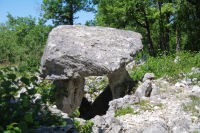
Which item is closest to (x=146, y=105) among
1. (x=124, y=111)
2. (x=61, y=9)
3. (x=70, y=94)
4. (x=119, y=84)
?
(x=124, y=111)

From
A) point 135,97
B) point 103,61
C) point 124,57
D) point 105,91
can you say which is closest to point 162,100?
point 135,97

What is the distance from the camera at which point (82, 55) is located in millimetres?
6234

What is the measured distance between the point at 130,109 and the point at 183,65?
4870 mm

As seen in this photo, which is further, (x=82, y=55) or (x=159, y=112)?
(x=82, y=55)

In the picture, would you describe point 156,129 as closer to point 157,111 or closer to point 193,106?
point 157,111

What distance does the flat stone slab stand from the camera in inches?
245

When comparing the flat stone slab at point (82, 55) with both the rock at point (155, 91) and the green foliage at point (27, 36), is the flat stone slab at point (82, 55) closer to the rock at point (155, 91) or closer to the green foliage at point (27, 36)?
the rock at point (155, 91)

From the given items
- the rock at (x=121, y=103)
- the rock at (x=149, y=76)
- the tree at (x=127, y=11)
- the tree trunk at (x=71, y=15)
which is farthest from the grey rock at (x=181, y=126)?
the tree trunk at (x=71, y=15)

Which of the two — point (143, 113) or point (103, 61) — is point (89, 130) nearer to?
point (143, 113)

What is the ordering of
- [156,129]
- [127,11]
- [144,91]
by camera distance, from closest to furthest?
[156,129] < [144,91] < [127,11]

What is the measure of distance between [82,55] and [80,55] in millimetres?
57

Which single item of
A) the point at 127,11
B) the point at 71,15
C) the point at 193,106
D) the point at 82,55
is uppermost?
the point at 71,15

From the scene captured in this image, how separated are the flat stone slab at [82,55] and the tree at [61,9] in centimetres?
1521

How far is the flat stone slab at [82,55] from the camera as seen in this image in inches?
245
